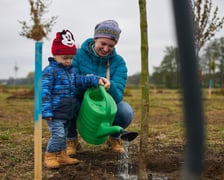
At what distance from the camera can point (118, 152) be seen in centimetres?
338

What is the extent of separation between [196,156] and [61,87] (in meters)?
2.35

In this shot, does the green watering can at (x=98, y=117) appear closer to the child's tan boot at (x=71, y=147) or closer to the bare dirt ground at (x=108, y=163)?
the bare dirt ground at (x=108, y=163)

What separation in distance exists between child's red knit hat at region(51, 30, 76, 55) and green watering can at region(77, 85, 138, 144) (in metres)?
0.37

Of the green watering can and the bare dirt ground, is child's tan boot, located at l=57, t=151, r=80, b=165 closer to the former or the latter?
the bare dirt ground

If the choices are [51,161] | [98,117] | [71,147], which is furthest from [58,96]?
[71,147]

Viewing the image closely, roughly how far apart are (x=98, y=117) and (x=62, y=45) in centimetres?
59

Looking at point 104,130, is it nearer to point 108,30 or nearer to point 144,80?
point 144,80

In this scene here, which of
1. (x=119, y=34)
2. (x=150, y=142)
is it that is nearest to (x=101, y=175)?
(x=119, y=34)

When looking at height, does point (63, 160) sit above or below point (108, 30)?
below

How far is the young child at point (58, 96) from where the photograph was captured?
2.69m

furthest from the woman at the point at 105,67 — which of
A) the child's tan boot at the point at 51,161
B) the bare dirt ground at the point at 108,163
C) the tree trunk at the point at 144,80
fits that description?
the tree trunk at the point at 144,80

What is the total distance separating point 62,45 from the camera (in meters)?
2.75

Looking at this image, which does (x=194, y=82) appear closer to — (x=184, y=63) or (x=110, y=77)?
(x=184, y=63)

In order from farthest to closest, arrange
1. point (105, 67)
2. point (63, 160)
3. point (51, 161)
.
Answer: point (105, 67)
point (63, 160)
point (51, 161)
